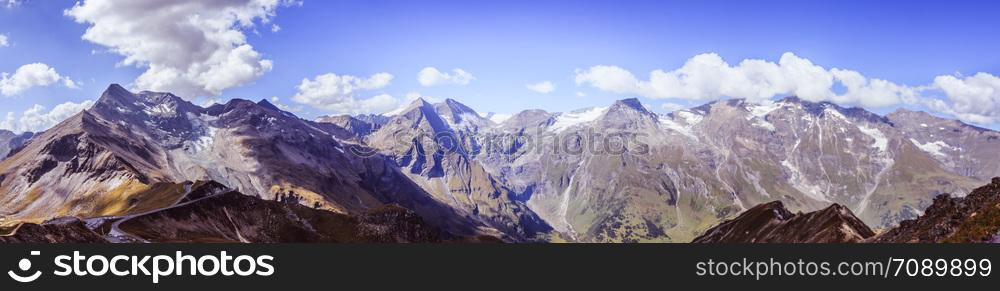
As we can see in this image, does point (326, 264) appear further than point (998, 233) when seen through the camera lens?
No

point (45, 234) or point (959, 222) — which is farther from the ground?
point (45, 234)

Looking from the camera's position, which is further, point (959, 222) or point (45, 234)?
point (45, 234)

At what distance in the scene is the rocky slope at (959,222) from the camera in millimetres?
91750

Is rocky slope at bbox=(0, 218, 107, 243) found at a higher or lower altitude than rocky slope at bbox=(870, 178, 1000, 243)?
higher

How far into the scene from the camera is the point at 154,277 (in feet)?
178

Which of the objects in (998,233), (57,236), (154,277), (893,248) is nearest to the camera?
(154,277)

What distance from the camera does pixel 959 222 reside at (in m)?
110

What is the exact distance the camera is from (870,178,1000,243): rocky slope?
9175cm

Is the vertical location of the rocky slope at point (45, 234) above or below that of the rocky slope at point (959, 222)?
above

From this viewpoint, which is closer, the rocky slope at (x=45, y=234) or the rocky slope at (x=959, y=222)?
the rocky slope at (x=959, y=222)

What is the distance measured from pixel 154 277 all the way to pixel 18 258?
38.5 ft

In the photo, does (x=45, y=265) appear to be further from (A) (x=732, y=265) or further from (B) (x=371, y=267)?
(A) (x=732, y=265)

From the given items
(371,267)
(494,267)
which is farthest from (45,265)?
(494,267)

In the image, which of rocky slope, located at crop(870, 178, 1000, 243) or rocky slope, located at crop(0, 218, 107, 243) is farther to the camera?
rocky slope, located at crop(0, 218, 107, 243)
